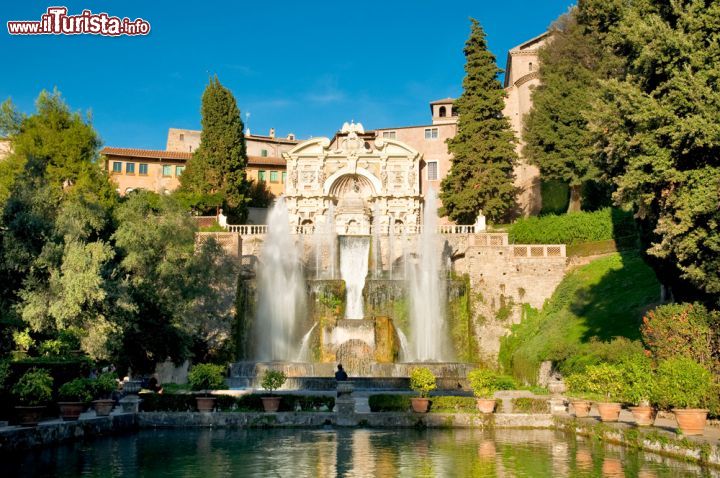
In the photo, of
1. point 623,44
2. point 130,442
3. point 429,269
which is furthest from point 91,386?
point 429,269

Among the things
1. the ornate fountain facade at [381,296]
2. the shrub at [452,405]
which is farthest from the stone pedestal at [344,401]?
the ornate fountain facade at [381,296]

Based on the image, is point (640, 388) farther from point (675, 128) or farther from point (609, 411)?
point (675, 128)

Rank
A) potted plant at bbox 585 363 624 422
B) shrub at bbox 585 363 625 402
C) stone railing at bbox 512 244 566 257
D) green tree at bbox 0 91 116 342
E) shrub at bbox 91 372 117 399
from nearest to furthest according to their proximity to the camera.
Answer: potted plant at bbox 585 363 624 422 < shrub at bbox 585 363 625 402 < shrub at bbox 91 372 117 399 < green tree at bbox 0 91 116 342 < stone railing at bbox 512 244 566 257

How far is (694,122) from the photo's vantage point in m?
15.4

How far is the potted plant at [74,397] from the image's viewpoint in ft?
59.1

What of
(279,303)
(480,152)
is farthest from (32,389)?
(480,152)

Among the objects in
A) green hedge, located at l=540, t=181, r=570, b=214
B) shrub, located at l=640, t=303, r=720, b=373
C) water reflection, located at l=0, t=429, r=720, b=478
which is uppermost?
green hedge, located at l=540, t=181, r=570, b=214

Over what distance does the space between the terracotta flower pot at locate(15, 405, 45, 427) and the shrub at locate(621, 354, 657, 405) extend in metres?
13.4

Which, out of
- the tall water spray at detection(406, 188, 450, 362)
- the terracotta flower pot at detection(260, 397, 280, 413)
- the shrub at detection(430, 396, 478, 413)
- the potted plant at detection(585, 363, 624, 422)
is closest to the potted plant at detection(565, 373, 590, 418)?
the potted plant at detection(585, 363, 624, 422)

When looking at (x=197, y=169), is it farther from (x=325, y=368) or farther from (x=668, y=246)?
(x=668, y=246)

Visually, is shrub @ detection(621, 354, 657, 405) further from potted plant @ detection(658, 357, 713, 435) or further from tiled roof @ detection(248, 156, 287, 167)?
tiled roof @ detection(248, 156, 287, 167)

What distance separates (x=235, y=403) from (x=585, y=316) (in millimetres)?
18384

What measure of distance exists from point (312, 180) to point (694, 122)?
128ft

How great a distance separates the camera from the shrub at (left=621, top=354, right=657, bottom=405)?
16.1 meters
